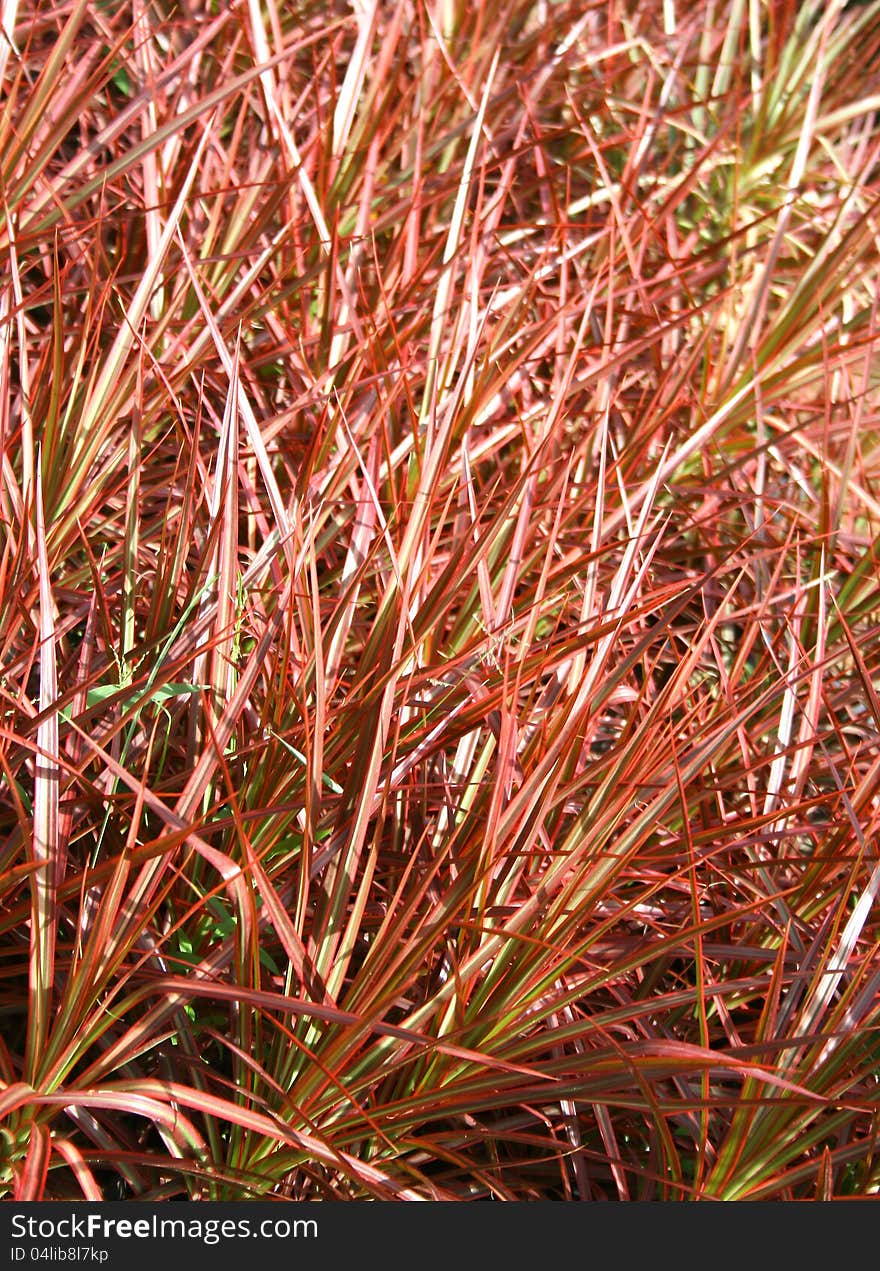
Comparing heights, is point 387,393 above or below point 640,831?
above

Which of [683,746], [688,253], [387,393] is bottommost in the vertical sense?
[683,746]

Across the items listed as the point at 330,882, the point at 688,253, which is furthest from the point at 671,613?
the point at 688,253

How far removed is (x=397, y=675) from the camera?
0.86m

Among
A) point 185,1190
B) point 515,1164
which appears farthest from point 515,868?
point 185,1190

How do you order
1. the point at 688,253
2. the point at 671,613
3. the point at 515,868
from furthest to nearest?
the point at 688,253, the point at 671,613, the point at 515,868

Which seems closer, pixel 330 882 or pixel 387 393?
pixel 330 882

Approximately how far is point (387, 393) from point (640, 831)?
499 millimetres

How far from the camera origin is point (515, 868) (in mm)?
879

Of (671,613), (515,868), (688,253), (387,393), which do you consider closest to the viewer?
(515,868)

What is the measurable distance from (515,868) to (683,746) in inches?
7.1

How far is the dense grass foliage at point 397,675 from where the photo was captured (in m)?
0.81

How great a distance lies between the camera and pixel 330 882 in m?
0.86

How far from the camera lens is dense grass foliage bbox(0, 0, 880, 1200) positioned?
31.9 inches

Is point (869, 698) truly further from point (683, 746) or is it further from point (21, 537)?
point (21, 537)
